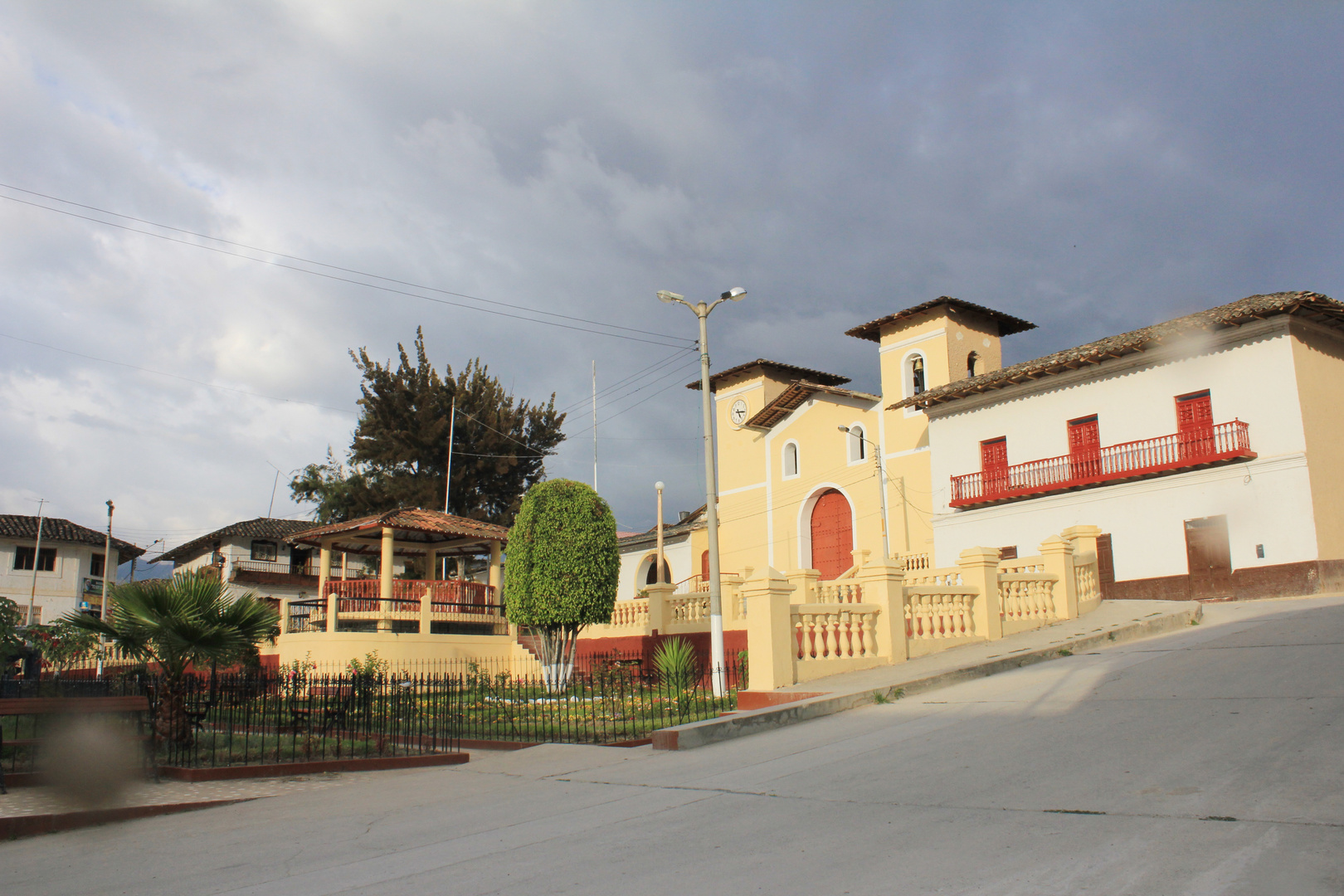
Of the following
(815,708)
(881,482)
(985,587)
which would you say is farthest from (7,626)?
(881,482)

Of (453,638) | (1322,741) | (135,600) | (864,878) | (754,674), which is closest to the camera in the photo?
(864,878)

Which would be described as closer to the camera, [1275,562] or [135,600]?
[135,600]

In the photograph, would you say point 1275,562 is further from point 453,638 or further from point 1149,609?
point 453,638

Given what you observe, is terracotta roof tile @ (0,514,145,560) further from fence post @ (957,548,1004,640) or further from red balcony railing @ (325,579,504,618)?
fence post @ (957,548,1004,640)

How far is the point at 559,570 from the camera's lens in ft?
68.0

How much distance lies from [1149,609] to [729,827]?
1588cm

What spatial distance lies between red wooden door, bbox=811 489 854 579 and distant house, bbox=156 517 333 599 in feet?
102

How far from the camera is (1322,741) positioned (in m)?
7.07

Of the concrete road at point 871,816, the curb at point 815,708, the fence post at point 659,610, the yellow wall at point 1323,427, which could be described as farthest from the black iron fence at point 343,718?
the yellow wall at point 1323,427

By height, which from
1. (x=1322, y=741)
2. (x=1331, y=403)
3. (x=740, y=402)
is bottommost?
(x=1322, y=741)

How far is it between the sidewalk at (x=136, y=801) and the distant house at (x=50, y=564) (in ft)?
144

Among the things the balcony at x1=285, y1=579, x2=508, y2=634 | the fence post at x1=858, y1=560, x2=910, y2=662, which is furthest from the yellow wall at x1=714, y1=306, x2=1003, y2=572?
the fence post at x1=858, y1=560, x2=910, y2=662

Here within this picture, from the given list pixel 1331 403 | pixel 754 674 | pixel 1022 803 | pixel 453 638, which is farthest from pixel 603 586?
pixel 1331 403

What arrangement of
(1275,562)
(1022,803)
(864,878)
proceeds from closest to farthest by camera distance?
(864,878), (1022,803), (1275,562)
